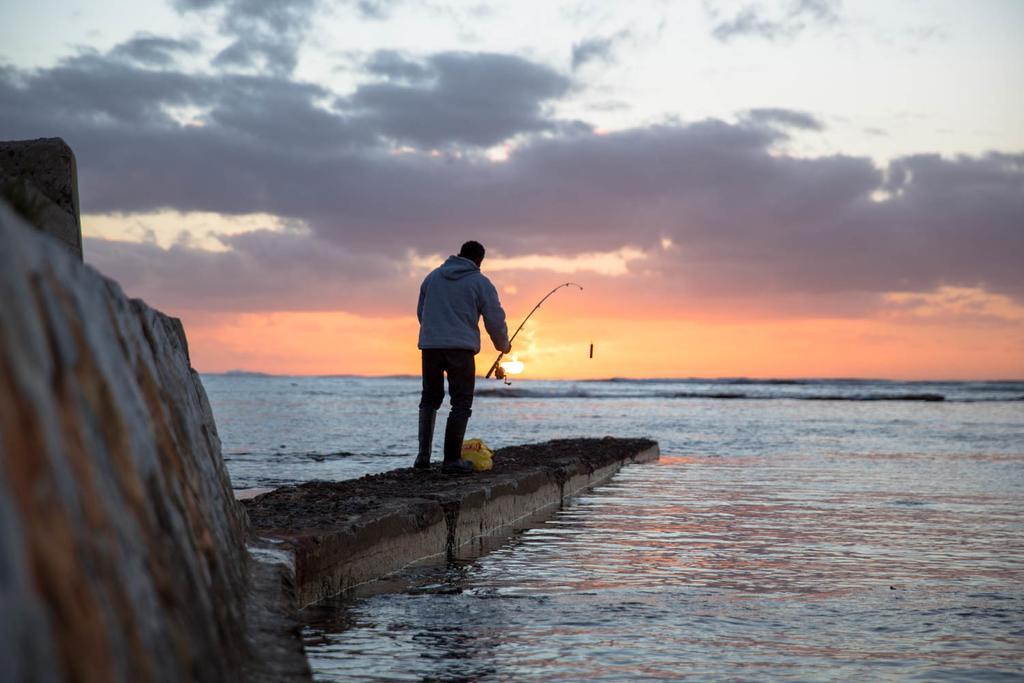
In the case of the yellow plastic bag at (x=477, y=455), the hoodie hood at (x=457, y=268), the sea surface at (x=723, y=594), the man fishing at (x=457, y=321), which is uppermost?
the hoodie hood at (x=457, y=268)

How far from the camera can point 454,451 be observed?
340 inches

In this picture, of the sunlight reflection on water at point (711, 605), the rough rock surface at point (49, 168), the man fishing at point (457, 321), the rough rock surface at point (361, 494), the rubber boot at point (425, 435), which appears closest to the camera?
the sunlight reflection on water at point (711, 605)

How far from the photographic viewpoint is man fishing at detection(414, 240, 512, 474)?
812cm

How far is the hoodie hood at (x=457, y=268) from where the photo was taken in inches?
322

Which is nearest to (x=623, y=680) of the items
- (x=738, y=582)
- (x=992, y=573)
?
(x=738, y=582)

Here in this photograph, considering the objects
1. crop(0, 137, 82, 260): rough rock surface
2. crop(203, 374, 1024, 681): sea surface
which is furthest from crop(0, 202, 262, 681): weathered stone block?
crop(0, 137, 82, 260): rough rock surface

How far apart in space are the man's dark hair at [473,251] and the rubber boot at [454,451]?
4.31 ft

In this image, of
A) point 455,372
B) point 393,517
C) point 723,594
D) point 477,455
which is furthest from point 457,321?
point 723,594

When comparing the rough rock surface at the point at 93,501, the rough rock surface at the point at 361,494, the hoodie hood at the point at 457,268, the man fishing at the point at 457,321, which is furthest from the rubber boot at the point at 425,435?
the rough rock surface at the point at 93,501

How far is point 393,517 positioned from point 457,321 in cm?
250

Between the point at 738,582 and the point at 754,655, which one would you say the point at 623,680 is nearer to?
Answer: the point at 754,655

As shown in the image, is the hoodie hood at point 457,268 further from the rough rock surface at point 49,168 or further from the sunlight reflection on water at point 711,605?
the rough rock surface at point 49,168

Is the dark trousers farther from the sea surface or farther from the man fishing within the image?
the sea surface

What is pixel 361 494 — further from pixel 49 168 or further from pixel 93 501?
→ pixel 93 501
